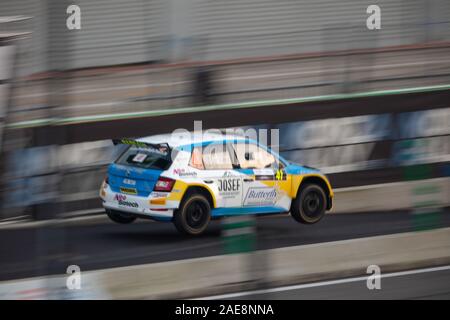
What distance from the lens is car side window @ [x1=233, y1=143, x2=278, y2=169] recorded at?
1409 cm

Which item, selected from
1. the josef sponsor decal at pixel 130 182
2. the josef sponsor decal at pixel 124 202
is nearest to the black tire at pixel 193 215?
the josef sponsor decal at pixel 124 202

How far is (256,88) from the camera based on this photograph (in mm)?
17547

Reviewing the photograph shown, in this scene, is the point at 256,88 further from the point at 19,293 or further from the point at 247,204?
the point at 19,293

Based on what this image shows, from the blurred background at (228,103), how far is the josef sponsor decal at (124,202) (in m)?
0.39

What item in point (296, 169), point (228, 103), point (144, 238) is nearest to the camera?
point (144, 238)

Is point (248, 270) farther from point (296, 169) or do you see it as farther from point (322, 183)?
point (322, 183)

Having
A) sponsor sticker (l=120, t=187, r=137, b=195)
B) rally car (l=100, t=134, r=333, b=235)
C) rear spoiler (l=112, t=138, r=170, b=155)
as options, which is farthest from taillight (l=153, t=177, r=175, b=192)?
rear spoiler (l=112, t=138, r=170, b=155)

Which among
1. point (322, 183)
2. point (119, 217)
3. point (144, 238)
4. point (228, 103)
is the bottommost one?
point (144, 238)

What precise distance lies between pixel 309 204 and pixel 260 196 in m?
0.87

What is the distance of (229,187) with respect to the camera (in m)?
13.9

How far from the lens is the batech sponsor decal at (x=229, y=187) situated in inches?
541

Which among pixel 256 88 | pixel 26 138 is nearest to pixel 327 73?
pixel 256 88

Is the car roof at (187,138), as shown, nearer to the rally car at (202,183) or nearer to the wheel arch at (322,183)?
the rally car at (202,183)

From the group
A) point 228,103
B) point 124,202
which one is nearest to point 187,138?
point 124,202
